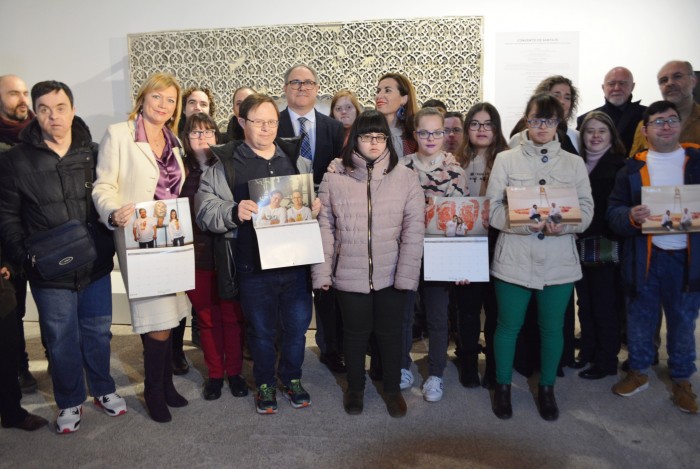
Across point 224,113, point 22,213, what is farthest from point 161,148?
point 224,113

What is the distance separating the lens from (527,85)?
5.36 metres

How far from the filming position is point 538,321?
2752mm

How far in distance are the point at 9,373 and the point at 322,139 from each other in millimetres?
2097

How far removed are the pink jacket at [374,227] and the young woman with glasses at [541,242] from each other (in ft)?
1.39

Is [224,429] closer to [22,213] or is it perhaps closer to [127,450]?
[127,450]

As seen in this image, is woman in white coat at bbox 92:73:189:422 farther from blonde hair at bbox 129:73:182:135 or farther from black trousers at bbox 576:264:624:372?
black trousers at bbox 576:264:624:372

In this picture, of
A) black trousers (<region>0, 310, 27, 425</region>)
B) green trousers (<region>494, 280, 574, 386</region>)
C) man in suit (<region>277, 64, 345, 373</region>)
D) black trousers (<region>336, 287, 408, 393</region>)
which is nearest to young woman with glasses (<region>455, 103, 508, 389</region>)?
green trousers (<region>494, 280, 574, 386</region>)

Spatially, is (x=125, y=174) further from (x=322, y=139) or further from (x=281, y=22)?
(x=281, y=22)

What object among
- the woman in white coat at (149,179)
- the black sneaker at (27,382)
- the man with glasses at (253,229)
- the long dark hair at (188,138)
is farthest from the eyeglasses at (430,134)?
the black sneaker at (27,382)

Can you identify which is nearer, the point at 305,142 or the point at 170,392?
the point at 170,392

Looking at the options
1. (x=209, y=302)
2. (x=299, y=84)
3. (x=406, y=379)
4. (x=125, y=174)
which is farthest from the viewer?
(x=299, y=84)

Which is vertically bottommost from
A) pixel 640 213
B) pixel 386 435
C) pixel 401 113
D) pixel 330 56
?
pixel 386 435

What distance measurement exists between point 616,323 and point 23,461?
124 inches

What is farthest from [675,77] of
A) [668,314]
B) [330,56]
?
[330,56]
